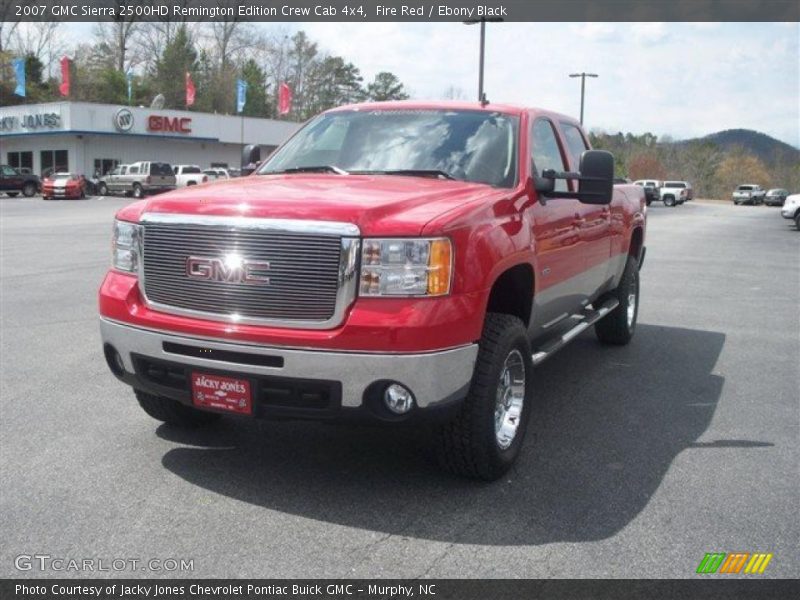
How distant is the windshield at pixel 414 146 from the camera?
4.78m

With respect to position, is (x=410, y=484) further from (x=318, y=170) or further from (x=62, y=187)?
(x=62, y=187)

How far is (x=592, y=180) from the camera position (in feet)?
15.6

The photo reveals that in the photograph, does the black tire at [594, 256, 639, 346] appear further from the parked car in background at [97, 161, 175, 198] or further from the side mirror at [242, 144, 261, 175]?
the parked car in background at [97, 161, 175, 198]

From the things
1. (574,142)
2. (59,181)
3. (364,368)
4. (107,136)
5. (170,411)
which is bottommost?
(170,411)

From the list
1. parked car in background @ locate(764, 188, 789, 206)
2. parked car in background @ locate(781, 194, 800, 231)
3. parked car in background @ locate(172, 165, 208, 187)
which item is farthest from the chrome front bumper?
parked car in background @ locate(764, 188, 789, 206)

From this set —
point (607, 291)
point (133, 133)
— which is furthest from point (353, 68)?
point (607, 291)

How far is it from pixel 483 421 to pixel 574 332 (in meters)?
1.85

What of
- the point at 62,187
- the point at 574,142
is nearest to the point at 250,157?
the point at 574,142

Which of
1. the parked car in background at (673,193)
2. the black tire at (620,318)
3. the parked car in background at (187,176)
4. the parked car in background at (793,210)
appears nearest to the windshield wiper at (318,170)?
the black tire at (620,318)

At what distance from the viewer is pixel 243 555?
Answer: 10.8ft

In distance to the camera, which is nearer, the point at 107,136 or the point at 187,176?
the point at 187,176

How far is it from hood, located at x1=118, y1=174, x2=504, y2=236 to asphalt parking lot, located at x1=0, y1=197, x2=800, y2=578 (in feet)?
4.36

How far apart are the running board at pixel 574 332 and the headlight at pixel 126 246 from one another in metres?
2.23

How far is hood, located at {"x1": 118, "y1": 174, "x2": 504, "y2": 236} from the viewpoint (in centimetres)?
358
